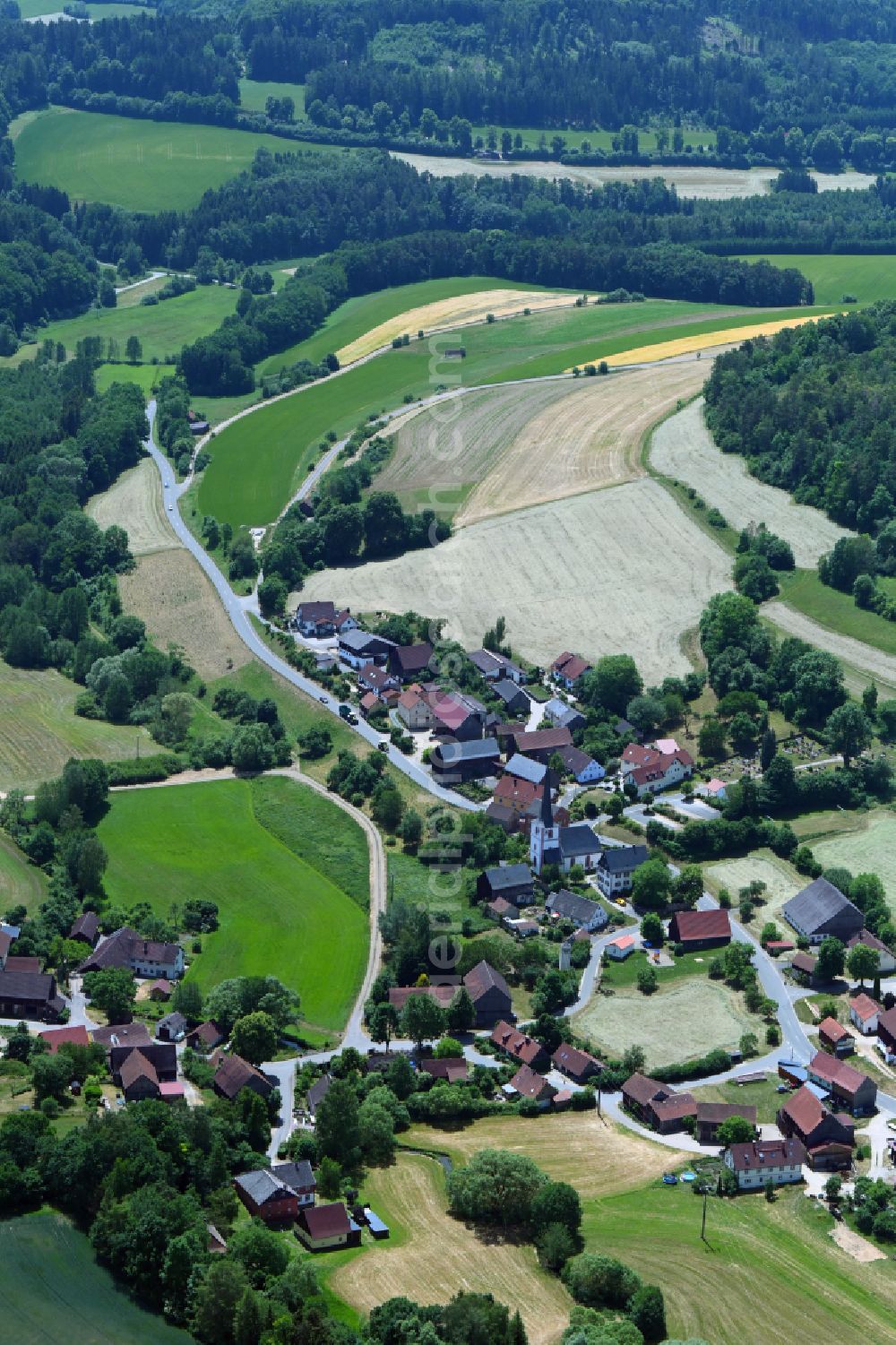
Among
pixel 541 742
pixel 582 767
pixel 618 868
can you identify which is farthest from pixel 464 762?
pixel 618 868

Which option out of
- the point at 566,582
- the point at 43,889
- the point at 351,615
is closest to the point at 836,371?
the point at 566,582

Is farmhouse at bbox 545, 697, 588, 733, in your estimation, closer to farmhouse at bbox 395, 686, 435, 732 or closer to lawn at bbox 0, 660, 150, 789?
farmhouse at bbox 395, 686, 435, 732

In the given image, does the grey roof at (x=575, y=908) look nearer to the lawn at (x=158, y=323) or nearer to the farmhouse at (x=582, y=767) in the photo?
the farmhouse at (x=582, y=767)

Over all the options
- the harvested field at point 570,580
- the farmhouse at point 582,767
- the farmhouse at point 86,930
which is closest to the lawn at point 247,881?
the farmhouse at point 86,930

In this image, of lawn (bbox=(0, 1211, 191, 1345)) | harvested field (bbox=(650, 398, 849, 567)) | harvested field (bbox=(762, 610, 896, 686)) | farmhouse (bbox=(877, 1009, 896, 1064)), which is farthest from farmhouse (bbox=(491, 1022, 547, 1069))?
harvested field (bbox=(650, 398, 849, 567))

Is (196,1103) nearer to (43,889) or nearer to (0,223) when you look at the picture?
(43,889)
